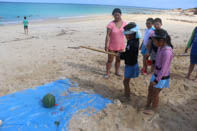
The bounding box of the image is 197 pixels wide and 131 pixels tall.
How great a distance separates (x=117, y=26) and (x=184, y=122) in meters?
2.69

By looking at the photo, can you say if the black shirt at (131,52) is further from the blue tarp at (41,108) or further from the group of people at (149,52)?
the blue tarp at (41,108)

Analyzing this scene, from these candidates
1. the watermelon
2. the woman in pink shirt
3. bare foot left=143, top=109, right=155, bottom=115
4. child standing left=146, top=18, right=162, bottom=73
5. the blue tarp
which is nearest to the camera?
the blue tarp

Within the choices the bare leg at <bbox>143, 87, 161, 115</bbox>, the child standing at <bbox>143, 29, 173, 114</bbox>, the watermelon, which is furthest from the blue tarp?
the child standing at <bbox>143, 29, 173, 114</bbox>

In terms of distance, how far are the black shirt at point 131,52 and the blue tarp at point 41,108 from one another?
1043mm

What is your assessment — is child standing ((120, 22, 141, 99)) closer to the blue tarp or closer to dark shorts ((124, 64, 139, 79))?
dark shorts ((124, 64, 139, 79))

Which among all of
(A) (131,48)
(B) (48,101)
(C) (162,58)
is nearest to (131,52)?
(A) (131,48)

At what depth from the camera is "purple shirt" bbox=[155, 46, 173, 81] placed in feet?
8.98

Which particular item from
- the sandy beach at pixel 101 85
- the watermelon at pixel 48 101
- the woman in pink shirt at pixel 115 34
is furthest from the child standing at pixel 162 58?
the watermelon at pixel 48 101

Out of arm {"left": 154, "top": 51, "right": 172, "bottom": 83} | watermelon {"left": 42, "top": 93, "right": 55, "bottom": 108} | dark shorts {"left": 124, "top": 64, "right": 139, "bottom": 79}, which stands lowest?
watermelon {"left": 42, "top": 93, "right": 55, "bottom": 108}

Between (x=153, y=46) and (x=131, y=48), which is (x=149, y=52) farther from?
(x=131, y=48)

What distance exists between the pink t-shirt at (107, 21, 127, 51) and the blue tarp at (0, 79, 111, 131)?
1468 millimetres

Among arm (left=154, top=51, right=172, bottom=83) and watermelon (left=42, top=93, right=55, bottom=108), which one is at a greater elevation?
arm (left=154, top=51, right=172, bottom=83)

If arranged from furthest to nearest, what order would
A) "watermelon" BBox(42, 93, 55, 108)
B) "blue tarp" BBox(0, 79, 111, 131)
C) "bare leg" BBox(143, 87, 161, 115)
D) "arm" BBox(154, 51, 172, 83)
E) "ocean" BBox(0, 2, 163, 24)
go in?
"ocean" BBox(0, 2, 163, 24), "watermelon" BBox(42, 93, 55, 108), "bare leg" BBox(143, 87, 161, 115), "blue tarp" BBox(0, 79, 111, 131), "arm" BBox(154, 51, 172, 83)

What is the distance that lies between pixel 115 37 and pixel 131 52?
1256 millimetres
